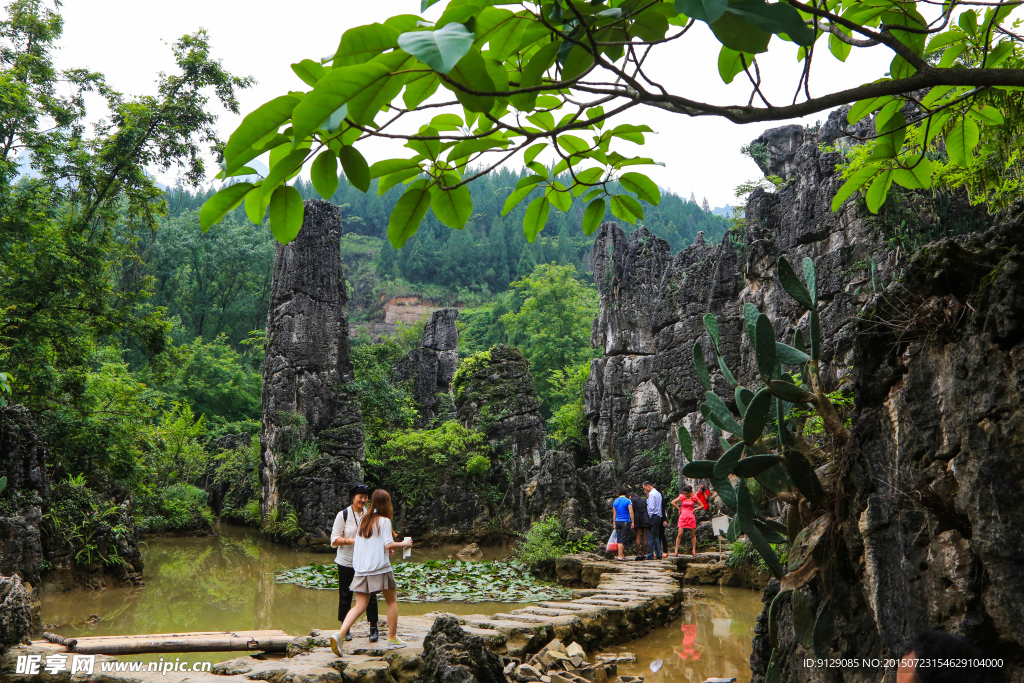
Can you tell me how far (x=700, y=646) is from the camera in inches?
242

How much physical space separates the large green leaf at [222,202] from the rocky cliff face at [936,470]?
2115 millimetres

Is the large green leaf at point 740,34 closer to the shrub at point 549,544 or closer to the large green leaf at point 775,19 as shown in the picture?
the large green leaf at point 775,19

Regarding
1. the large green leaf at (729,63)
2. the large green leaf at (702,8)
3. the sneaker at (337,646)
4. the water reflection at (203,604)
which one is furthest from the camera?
the water reflection at (203,604)

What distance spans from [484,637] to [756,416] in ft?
10.0

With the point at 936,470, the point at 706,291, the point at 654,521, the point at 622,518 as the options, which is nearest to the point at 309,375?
the point at 622,518

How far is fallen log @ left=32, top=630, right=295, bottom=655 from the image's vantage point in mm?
4457

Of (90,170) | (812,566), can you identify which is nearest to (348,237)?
(90,170)

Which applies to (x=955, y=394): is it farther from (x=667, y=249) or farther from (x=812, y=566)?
(x=667, y=249)

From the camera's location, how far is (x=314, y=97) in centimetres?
86

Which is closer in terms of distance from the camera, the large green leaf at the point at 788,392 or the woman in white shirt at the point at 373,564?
the large green leaf at the point at 788,392

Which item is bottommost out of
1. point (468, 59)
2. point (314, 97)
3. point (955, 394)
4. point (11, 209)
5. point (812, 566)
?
point (812, 566)

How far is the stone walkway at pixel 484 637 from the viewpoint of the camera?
3785mm

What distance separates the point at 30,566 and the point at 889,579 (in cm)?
822

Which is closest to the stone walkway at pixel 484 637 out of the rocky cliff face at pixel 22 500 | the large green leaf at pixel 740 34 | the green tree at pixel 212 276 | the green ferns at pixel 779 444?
the green ferns at pixel 779 444
